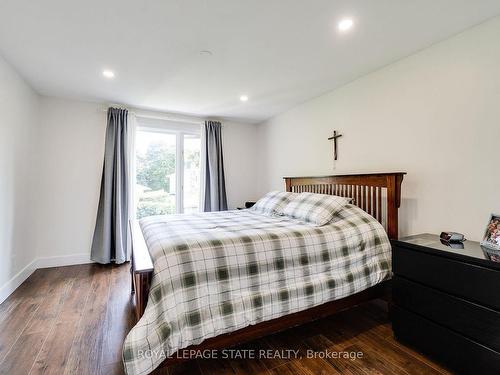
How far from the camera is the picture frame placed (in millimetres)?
1508

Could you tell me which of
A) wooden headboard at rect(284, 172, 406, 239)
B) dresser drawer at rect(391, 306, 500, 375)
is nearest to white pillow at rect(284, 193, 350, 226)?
wooden headboard at rect(284, 172, 406, 239)

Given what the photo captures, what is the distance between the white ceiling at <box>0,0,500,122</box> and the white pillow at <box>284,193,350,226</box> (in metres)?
1.33

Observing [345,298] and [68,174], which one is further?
[68,174]

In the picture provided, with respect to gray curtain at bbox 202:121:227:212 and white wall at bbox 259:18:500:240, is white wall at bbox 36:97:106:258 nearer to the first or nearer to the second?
gray curtain at bbox 202:121:227:212

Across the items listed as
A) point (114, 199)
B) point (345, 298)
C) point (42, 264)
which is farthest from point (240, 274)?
point (42, 264)

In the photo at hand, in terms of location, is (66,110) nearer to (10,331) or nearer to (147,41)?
(147,41)

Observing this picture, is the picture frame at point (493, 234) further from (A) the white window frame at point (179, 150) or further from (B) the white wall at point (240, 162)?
(A) the white window frame at point (179, 150)

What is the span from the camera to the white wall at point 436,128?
177 centimetres

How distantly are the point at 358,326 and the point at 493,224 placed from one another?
121 centimetres

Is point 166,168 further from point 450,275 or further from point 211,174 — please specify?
point 450,275

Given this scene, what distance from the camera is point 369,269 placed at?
195cm

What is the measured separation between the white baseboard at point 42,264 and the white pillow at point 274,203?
2641 millimetres

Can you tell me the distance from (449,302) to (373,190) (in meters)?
1.17

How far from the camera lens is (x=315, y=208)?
227cm
